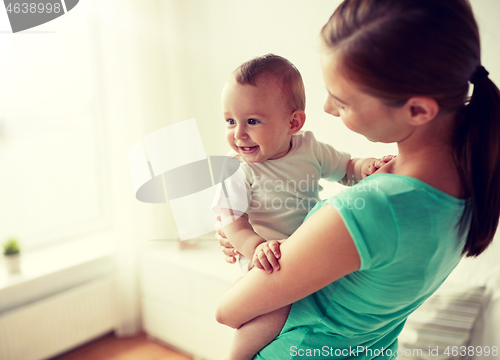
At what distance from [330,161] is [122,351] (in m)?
2.07

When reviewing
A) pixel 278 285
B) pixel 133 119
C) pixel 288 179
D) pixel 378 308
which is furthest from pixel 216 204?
pixel 133 119

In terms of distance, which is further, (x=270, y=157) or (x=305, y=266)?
(x=270, y=157)

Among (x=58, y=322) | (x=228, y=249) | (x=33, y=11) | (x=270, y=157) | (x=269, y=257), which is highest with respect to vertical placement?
(x=33, y=11)

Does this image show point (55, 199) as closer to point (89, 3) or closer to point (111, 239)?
point (111, 239)

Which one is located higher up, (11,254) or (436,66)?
(436,66)

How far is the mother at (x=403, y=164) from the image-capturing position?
1.54 feet

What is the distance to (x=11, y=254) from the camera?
79.5 inches

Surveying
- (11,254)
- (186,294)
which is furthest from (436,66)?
(11,254)

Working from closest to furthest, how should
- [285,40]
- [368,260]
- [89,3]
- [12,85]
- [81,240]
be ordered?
[368,260] → [285,40] → [12,85] → [89,3] → [81,240]

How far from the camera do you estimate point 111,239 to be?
2.56 meters

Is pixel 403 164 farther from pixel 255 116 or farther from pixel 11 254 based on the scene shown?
pixel 11 254

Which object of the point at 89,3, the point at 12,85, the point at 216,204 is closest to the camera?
the point at 216,204

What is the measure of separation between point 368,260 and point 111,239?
237 centimetres

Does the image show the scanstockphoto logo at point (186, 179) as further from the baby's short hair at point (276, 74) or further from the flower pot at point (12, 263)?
the flower pot at point (12, 263)
